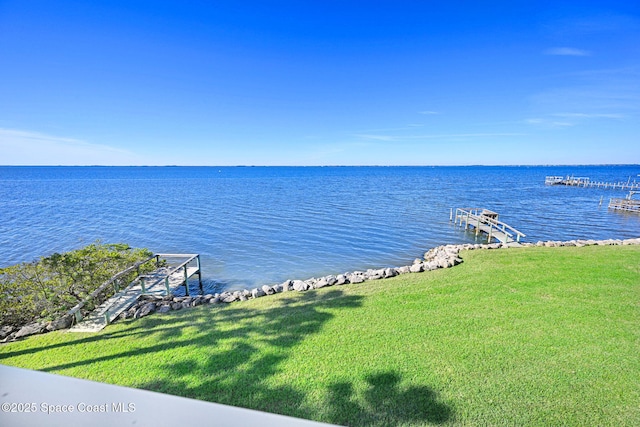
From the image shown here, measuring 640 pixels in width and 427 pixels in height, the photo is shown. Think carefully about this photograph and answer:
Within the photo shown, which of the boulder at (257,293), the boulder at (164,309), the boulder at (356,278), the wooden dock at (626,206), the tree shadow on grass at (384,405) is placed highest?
the wooden dock at (626,206)

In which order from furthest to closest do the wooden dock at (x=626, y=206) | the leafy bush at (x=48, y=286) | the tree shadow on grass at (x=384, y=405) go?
the wooden dock at (x=626, y=206), the leafy bush at (x=48, y=286), the tree shadow on grass at (x=384, y=405)

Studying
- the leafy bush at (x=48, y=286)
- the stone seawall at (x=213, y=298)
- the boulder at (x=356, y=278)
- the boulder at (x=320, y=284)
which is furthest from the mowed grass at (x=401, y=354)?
the leafy bush at (x=48, y=286)

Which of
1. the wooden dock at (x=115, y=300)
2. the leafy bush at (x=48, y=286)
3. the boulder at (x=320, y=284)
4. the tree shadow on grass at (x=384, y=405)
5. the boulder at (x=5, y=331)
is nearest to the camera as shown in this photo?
the tree shadow on grass at (x=384, y=405)

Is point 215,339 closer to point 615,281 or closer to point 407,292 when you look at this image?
point 407,292

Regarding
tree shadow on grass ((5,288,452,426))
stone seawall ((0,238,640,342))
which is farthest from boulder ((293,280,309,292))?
tree shadow on grass ((5,288,452,426))

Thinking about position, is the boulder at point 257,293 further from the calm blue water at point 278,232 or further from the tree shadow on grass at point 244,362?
the calm blue water at point 278,232

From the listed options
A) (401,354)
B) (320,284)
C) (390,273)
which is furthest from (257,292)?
(401,354)

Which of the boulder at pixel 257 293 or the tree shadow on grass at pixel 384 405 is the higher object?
the tree shadow on grass at pixel 384 405

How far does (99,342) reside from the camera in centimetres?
622

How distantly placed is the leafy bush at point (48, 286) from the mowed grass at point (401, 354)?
1955mm

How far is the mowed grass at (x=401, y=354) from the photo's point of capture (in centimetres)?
414

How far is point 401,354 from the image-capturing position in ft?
17.2

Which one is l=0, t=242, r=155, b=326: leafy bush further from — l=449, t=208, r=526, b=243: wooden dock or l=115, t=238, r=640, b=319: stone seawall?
l=449, t=208, r=526, b=243: wooden dock

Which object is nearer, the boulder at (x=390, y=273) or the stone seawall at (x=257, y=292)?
the stone seawall at (x=257, y=292)
